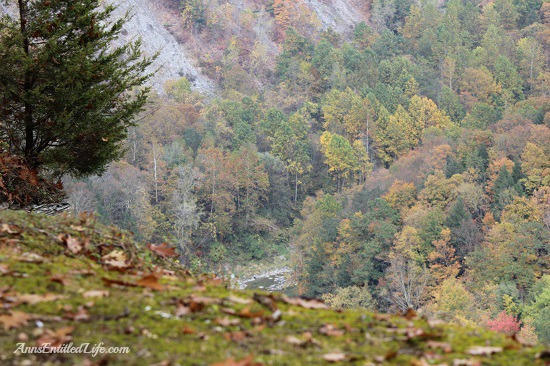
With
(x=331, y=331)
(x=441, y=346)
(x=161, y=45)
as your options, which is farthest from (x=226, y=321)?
(x=161, y=45)

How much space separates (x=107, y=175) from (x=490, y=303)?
31.2m

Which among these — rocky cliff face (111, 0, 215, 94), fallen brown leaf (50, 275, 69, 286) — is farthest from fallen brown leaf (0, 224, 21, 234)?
rocky cliff face (111, 0, 215, 94)

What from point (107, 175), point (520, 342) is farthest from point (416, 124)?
point (520, 342)

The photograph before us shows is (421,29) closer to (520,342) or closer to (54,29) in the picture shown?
(54,29)

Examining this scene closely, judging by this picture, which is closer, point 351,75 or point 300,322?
point 300,322

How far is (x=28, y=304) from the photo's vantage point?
375cm

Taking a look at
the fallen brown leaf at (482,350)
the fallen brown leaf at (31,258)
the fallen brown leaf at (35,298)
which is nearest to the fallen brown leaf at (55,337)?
the fallen brown leaf at (35,298)

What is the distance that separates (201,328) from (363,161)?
66793 millimetres

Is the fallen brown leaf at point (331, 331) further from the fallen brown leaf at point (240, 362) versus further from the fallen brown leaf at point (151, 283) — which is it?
the fallen brown leaf at point (151, 283)

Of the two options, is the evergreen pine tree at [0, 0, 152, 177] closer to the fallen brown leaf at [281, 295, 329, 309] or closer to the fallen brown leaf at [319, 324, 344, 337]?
the fallen brown leaf at [281, 295, 329, 309]

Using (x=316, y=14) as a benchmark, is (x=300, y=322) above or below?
below

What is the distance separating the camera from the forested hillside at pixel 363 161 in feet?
136

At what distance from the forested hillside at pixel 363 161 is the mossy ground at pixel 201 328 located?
47.3 feet

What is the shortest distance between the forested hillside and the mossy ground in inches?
568
